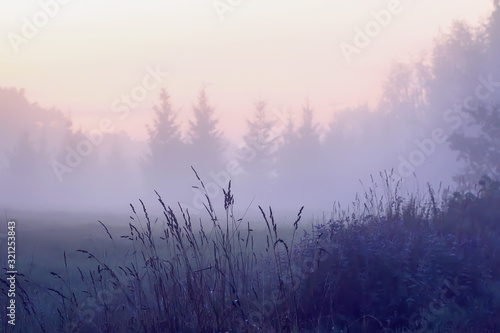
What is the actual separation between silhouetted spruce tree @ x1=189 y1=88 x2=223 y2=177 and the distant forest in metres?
0.08

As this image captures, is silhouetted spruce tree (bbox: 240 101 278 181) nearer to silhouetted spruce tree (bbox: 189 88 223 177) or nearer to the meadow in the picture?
silhouetted spruce tree (bbox: 189 88 223 177)

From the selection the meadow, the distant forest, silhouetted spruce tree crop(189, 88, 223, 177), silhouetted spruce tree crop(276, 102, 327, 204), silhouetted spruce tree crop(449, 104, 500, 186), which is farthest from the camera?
silhouetted spruce tree crop(276, 102, 327, 204)

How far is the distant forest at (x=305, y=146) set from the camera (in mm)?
33938

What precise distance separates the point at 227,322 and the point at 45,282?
5852 mm

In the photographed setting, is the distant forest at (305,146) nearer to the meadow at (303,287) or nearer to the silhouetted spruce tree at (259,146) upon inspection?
the silhouetted spruce tree at (259,146)

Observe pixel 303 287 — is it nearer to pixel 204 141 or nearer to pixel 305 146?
pixel 204 141

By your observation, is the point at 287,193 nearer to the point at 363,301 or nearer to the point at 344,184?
the point at 344,184

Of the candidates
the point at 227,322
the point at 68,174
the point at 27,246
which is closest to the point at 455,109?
the point at 27,246

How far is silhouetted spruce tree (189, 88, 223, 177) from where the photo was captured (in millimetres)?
47125

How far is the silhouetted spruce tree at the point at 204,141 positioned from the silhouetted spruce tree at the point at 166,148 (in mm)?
1071

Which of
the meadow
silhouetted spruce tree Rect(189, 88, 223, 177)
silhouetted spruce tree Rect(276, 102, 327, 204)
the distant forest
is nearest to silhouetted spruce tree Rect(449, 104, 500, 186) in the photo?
the distant forest

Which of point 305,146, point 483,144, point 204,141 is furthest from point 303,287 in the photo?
point 305,146

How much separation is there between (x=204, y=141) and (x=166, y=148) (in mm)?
3396

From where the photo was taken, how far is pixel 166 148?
47.9 m
